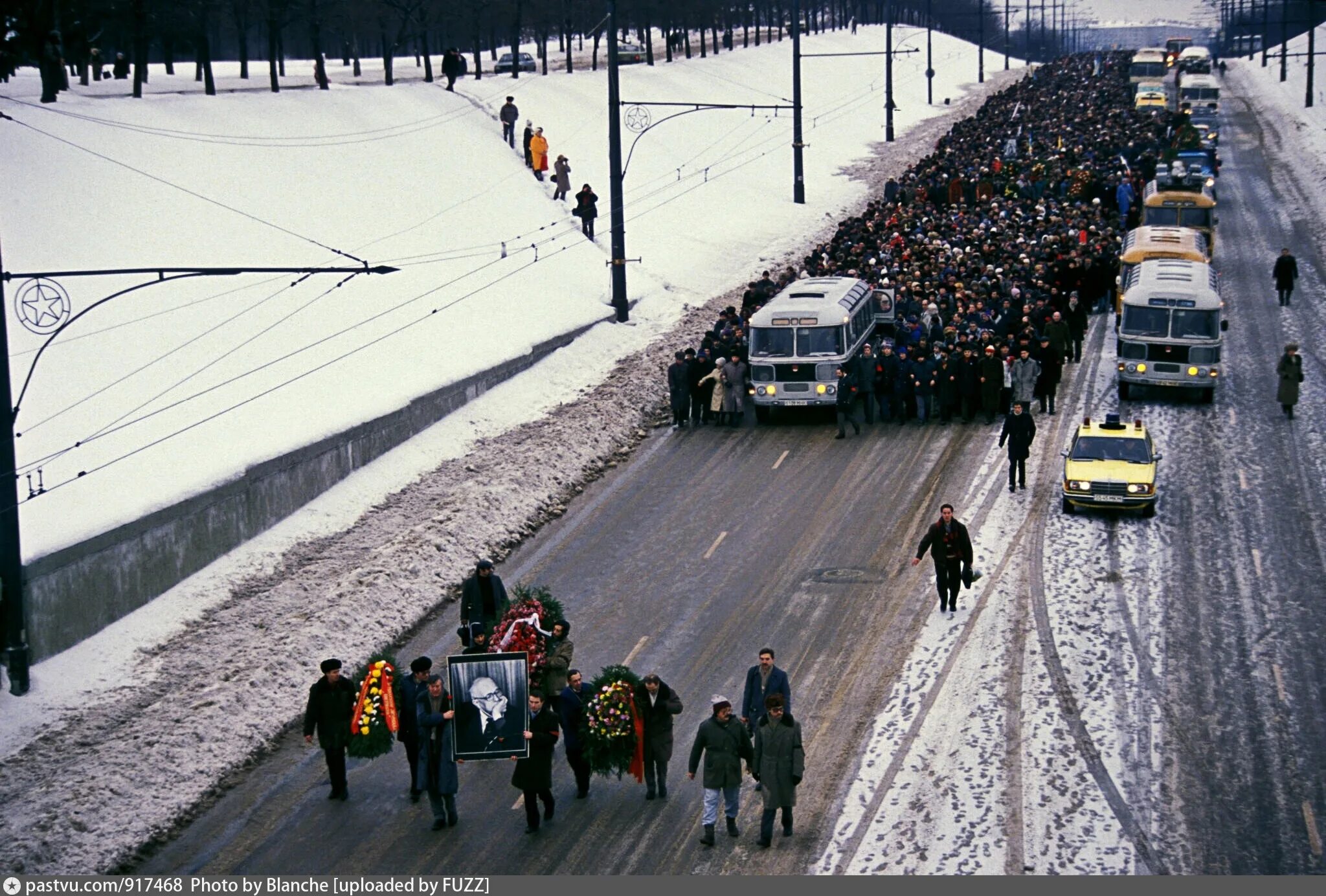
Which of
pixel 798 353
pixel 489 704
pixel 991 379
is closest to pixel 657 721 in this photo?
pixel 489 704

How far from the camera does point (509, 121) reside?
51250 millimetres

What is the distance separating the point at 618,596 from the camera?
22.6 m

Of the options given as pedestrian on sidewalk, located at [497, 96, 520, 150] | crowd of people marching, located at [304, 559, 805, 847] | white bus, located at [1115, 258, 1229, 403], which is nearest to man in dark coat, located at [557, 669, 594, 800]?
crowd of people marching, located at [304, 559, 805, 847]

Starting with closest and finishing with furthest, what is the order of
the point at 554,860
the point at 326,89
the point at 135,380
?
1. the point at 554,860
2. the point at 135,380
3. the point at 326,89

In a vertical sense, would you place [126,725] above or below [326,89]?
below

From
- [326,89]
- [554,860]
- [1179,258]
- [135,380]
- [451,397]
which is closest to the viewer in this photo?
[554,860]

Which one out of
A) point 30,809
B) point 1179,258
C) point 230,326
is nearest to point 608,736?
point 30,809

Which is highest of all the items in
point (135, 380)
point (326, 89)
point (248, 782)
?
point (326, 89)

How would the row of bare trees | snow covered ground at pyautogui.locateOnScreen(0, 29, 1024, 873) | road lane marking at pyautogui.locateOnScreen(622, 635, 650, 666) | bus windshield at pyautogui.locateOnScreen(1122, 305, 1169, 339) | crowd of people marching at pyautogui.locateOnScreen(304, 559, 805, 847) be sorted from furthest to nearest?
the row of bare trees
bus windshield at pyautogui.locateOnScreen(1122, 305, 1169, 339)
road lane marking at pyautogui.locateOnScreen(622, 635, 650, 666)
snow covered ground at pyautogui.locateOnScreen(0, 29, 1024, 873)
crowd of people marching at pyautogui.locateOnScreen(304, 559, 805, 847)

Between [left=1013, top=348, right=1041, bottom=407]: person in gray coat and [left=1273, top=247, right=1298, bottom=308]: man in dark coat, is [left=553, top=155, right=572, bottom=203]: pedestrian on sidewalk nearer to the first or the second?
[left=1273, top=247, right=1298, bottom=308]: man in dark coat

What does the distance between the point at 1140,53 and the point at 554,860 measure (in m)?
92.2

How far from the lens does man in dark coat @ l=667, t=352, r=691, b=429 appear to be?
103 feet

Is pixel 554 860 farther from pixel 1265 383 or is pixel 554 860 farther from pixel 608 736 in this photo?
pixel 1265 383

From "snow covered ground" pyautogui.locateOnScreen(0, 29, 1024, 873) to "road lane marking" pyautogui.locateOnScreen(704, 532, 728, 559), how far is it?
3.02 m
